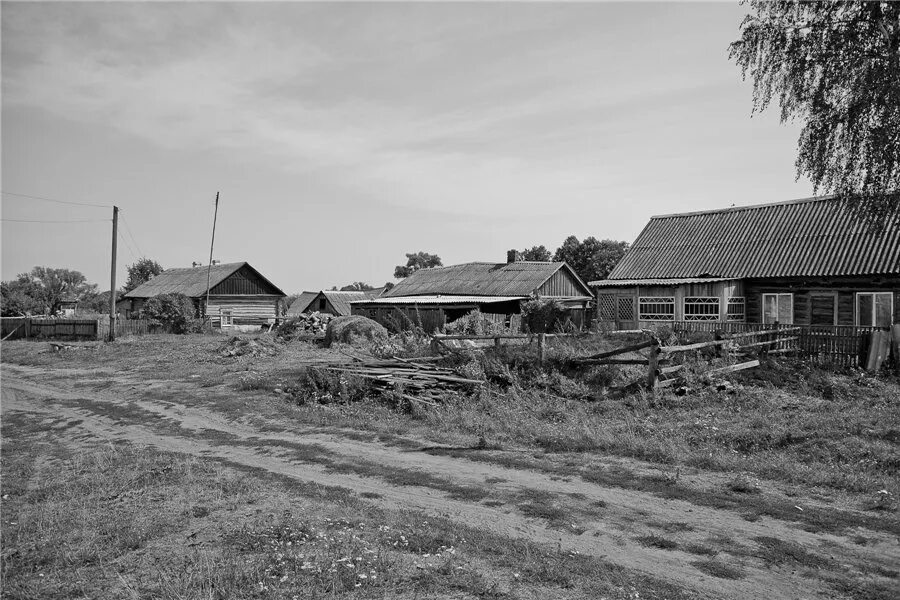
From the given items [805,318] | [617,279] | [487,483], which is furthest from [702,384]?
[617,279]

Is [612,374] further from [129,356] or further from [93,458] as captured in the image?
[129,356]

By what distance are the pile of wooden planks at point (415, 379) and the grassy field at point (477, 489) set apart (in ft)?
1.09

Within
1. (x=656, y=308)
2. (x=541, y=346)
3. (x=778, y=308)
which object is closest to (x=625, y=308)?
(x=656, y=308)

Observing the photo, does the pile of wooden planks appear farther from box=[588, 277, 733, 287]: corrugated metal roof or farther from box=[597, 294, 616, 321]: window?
box=[597, 294, 616, 321]: window

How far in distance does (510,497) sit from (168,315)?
3886 centimetres

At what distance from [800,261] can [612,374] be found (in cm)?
1751

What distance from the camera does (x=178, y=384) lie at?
808 inches

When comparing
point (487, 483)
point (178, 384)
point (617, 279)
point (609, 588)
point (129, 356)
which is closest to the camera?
point (609, 588)

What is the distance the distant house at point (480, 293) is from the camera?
37.2 meters

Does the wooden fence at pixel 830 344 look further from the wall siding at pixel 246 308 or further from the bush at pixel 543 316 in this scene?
the wall siding at pixel 246 308

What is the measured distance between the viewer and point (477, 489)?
859cm

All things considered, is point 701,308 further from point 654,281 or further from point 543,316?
point 543,316

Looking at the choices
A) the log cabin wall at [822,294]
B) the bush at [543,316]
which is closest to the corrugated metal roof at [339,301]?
the bush at [543,316]

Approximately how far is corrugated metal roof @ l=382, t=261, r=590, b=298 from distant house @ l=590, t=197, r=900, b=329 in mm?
7316
